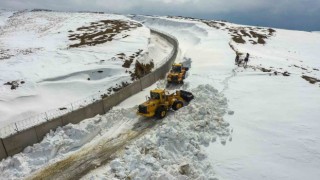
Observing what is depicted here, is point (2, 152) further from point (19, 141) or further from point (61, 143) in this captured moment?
point (61, 143)

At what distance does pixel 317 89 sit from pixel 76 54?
28.8 metres

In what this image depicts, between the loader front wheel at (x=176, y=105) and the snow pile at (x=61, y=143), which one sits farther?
the loader front wheel at (x=176, y=105)

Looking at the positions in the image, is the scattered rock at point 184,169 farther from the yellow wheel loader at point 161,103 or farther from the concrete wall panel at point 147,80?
the concrete wall panel at point 147,80

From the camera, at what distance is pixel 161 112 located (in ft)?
70.0

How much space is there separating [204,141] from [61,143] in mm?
9734

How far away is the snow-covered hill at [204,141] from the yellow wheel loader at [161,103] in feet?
2.60

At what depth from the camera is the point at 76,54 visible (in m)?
37.8

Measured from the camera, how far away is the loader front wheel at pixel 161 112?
2118 centimetres

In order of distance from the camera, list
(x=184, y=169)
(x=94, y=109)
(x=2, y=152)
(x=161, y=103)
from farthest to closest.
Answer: (x=94, y=109)
(x=161, y=103)
(x=2, y=152)
(x=184, y=169)

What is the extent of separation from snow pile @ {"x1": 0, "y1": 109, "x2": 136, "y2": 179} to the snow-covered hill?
0.06m

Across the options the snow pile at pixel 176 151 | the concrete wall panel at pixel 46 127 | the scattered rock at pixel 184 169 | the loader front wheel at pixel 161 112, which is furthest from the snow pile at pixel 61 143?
the scattered rock at pixel 184 169

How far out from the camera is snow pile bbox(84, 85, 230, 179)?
14.6 metres

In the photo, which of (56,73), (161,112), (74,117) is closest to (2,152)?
(74,117)

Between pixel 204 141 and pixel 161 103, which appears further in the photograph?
pixel 161 103
